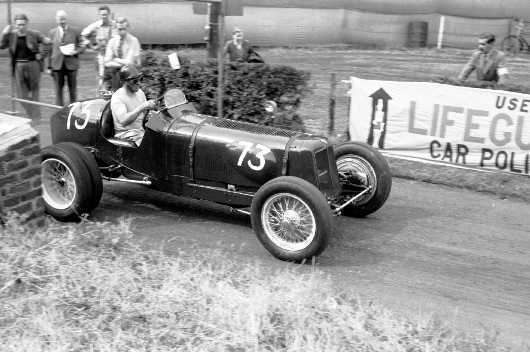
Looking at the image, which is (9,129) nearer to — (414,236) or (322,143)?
(322,143)

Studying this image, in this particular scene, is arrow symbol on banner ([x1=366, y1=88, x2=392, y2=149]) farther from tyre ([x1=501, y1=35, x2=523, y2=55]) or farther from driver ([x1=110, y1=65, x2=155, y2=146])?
tyre ([x1=501, y1=35, x2=523, y2=55])

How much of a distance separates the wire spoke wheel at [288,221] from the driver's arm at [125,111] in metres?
1.72

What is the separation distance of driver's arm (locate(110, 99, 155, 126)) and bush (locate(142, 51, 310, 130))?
3208 millimetres

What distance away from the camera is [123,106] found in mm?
7316

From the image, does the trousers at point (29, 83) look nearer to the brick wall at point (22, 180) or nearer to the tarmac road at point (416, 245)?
the tarmac road at point (416, 245)

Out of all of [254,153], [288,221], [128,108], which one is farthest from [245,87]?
[288,221]

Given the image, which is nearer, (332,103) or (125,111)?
(125,111)

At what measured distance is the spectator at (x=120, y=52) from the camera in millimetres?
11344

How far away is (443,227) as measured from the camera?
7.45m

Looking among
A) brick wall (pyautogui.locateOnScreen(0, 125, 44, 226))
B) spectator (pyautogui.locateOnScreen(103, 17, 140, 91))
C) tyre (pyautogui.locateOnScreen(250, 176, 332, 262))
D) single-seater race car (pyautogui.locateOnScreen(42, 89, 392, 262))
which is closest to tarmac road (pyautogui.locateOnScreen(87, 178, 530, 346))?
tyre (pyautogui.locateOnScreen(250, 176, 332, 262))

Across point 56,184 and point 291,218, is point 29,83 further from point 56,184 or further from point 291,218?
point 291,218

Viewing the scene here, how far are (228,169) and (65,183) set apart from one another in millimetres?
1637

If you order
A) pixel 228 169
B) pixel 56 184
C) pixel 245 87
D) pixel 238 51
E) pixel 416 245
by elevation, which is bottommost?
pixel 416 245

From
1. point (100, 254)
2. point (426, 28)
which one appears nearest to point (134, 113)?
point (100, 254)
